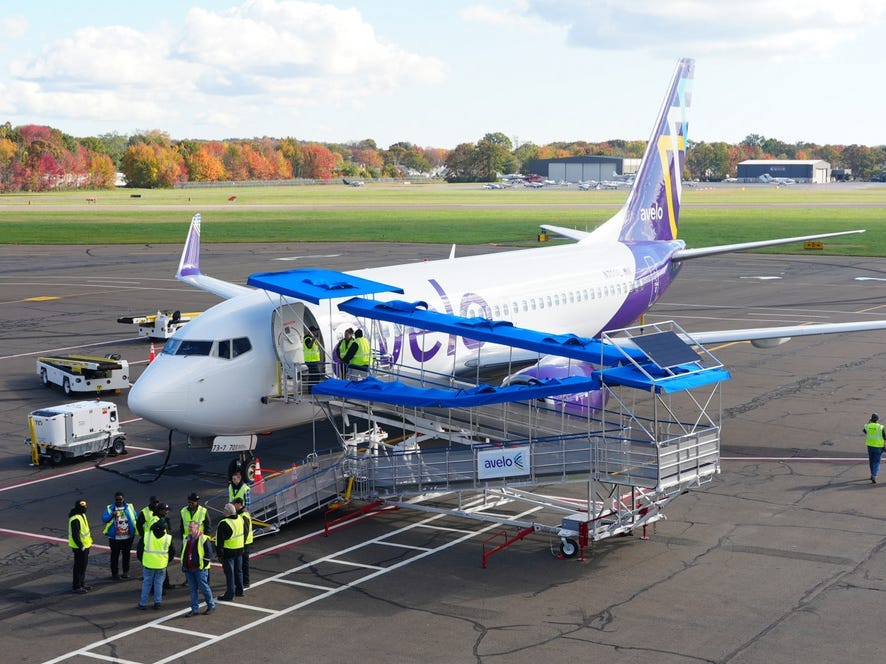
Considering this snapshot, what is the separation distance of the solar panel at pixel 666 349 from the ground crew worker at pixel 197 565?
9190 mm

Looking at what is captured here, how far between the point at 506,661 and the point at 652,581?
459 cm

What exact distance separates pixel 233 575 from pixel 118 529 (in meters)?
2.82

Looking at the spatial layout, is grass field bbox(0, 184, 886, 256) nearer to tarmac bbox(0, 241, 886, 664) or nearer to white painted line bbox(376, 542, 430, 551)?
tarmac bbox(0, 241, 886, 664)

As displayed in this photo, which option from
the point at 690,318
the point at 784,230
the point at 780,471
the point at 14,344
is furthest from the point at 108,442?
the point at 784,230

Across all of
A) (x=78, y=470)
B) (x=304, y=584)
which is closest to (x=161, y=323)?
(x=78, y=470)

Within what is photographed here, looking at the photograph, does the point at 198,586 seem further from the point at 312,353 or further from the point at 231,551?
the point at 312,353

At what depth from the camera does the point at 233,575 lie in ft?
65.2

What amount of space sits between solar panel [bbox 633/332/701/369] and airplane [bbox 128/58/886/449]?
5752mm

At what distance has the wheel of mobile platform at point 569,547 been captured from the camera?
71.3ft

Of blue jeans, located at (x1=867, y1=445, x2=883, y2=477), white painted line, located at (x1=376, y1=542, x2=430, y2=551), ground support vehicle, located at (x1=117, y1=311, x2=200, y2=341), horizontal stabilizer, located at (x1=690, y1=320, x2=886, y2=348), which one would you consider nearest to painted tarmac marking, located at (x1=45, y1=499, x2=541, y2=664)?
white painted line, located at (x1=376, y1=542, x2=430, y2=551)

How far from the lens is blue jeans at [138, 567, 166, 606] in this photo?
19547 mm

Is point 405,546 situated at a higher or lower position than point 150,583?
lower

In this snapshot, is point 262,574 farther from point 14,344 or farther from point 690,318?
point 690,318

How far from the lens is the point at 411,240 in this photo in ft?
349
